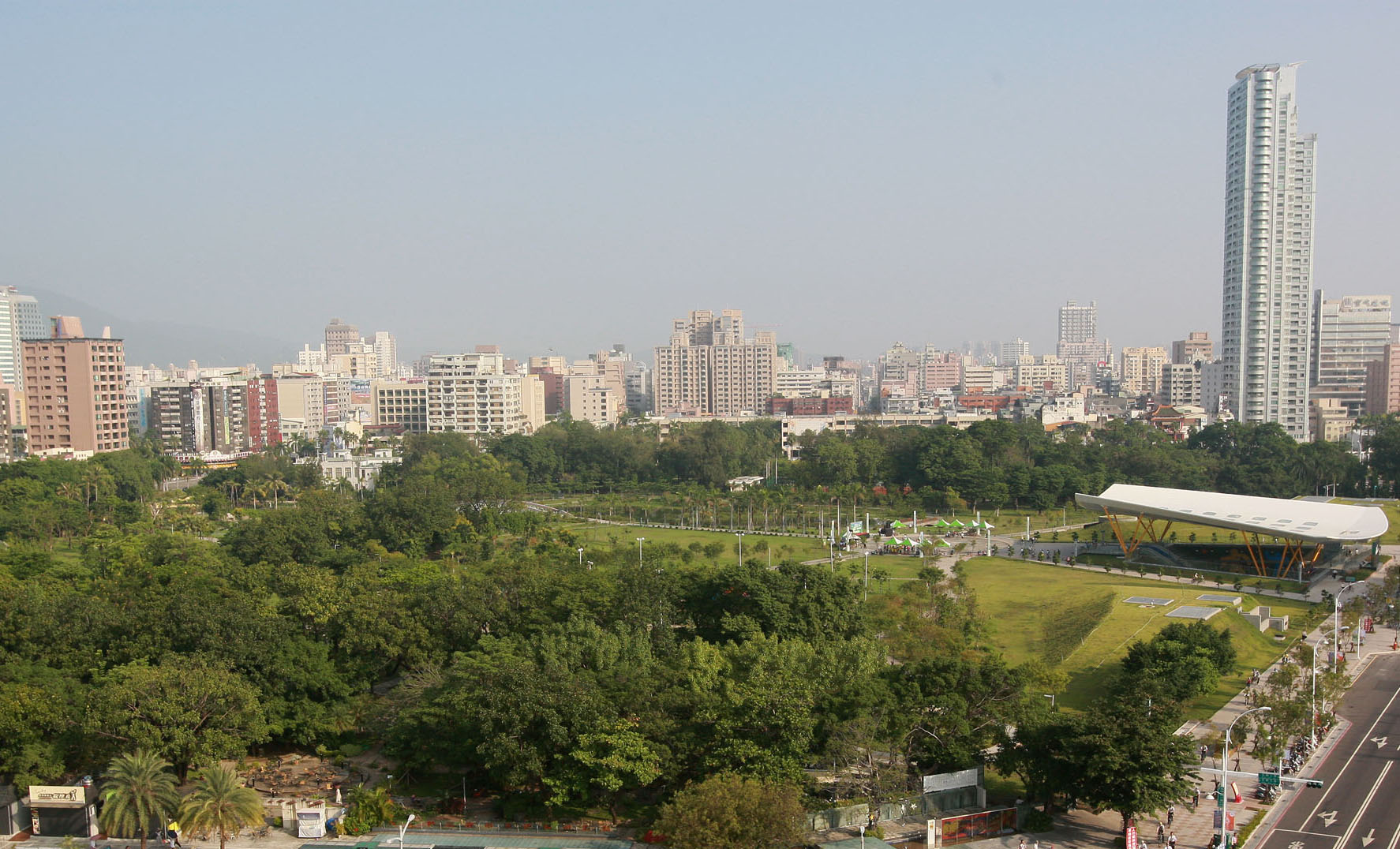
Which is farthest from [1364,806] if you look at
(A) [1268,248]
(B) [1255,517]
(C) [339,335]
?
(C) [339,335]

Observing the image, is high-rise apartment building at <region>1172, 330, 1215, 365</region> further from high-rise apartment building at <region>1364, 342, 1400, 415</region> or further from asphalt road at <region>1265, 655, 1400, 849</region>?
asphalt road at <region>1265, 655, 1400, 849</region>

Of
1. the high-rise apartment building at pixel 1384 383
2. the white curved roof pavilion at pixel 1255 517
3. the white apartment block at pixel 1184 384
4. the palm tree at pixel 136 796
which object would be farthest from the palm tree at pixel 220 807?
the white apartment block at pixel 1184 384

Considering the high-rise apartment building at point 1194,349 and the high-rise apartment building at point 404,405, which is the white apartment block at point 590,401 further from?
the high-rise apartment building at point 1194,349

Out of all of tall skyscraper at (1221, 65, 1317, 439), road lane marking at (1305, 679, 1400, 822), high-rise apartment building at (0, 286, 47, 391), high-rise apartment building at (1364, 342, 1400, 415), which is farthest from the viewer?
high-rise apartment building at (0, 286, 47, 391)

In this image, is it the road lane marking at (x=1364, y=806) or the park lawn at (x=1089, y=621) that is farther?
the park lawn at (x=1089, y=621)

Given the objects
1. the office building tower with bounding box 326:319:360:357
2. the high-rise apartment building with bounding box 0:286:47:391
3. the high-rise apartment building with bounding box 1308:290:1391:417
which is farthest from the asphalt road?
the office building tower with bounding box 326:319:360:357
